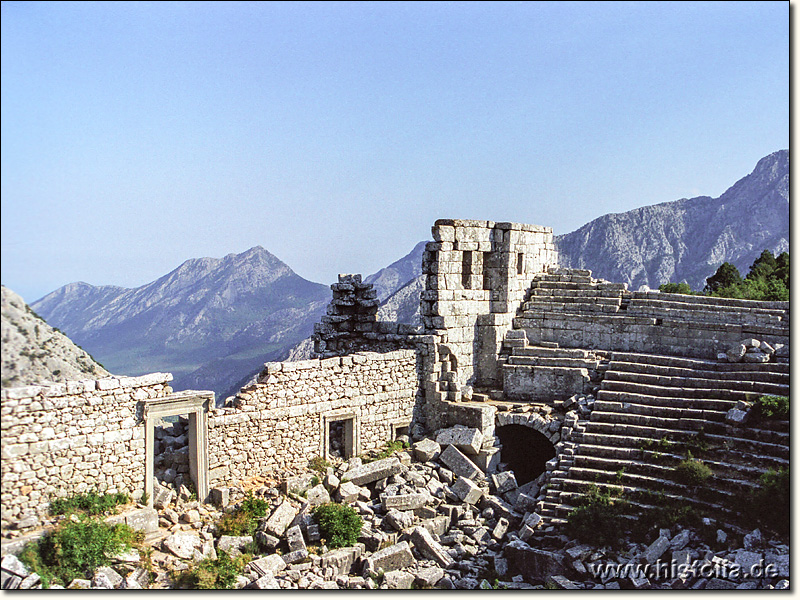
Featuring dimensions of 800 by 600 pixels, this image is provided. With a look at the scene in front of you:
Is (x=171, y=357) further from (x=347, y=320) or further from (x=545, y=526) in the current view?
(x=545, y=526)

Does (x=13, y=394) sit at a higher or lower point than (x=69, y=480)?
higher

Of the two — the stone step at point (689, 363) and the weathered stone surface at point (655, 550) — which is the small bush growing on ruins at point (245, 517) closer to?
the weathered stone surface at point (655, 550)

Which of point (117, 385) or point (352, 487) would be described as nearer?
point (117, 385)

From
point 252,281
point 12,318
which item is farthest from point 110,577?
point 252,281

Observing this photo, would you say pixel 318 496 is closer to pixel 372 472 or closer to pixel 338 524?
pixel 338 524

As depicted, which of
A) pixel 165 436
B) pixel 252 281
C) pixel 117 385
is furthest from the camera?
pixel 252 281

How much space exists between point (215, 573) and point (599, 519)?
22.6 ft

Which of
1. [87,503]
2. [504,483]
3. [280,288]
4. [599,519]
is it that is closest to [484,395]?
[504,483]

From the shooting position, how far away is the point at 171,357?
44.4 m

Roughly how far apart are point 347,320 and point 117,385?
8906 mm

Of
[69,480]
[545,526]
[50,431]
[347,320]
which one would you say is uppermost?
[347,320]

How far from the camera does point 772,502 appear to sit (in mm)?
12828

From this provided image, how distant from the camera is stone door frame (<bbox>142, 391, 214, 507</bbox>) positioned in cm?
1341

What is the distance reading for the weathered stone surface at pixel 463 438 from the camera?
55.7 feet
